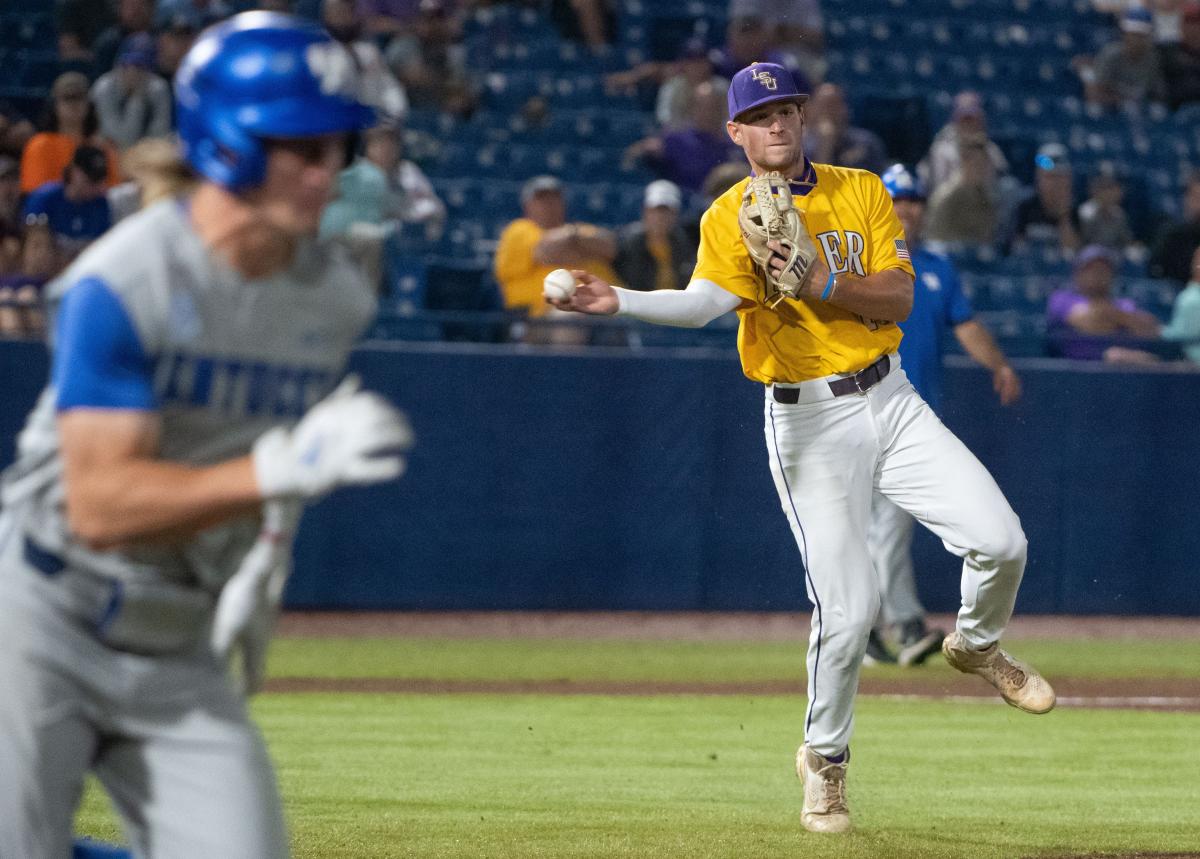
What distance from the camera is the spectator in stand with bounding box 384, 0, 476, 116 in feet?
54.2

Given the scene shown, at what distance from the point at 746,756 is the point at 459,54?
10.5 metres

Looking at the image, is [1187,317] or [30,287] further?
[1187,317]

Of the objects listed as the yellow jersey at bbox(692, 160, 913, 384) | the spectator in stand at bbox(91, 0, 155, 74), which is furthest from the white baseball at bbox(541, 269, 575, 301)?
the spectator in stand at bbox(91, 0, 155, 74)

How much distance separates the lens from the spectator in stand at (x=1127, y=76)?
64.8 ft

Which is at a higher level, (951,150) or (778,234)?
(778,234)

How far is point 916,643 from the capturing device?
11.2 metres

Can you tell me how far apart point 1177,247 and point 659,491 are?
19.0ft

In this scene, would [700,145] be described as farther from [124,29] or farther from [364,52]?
[124,29]

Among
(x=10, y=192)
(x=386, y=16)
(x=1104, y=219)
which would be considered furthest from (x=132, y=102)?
(x=1104, y=219)

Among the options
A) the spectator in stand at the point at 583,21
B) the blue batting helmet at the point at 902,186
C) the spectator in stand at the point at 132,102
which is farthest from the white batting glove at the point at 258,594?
the spectator in stand at the point at 583,21

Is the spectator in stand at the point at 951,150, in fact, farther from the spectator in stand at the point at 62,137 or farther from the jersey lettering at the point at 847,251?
the jersey lettering at the point at 847,251

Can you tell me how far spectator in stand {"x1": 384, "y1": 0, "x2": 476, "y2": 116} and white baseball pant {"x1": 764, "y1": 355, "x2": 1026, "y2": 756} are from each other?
10.4 metres

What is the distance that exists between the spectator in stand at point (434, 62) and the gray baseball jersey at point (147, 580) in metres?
13.5

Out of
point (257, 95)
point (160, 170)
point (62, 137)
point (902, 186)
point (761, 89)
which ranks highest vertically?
point (257, 95)
